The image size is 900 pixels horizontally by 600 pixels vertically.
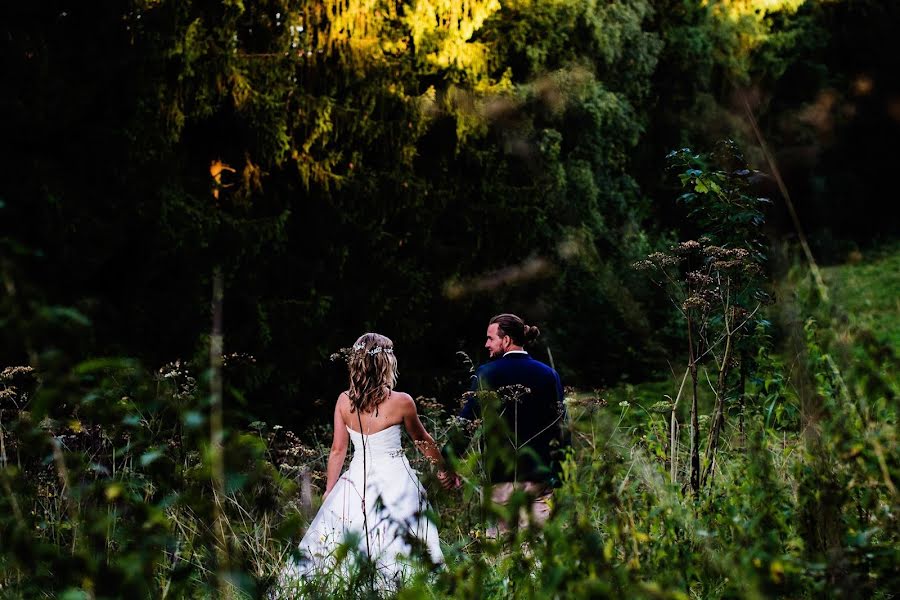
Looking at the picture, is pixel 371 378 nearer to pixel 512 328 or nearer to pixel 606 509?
pixel 512 328

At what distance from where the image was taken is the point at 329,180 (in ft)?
39.7

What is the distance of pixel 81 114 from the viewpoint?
10367mm

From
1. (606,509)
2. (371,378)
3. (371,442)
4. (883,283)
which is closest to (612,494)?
(606,509)

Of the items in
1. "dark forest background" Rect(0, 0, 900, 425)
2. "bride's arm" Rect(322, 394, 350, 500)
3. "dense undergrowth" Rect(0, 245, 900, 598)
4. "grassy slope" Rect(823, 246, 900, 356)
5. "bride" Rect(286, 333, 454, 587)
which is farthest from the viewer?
"grassy slope" Rect(823, 246, 900, 356)

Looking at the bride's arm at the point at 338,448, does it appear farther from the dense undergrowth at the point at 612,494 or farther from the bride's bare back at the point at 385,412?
the dense undergrowth at the point at 612,494

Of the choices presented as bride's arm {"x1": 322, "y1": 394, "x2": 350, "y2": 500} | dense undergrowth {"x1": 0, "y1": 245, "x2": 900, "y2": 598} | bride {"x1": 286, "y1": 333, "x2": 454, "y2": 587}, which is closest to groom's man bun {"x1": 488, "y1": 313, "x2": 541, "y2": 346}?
bride {"x1": 286, "y1": 333, "x2": 454, "y2": 587}

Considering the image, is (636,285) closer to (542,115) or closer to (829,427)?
(542,115)

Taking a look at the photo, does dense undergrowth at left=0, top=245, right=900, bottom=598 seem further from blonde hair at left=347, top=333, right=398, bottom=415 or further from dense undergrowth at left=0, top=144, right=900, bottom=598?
blonde hair at left=347, top=333, right=398, bottom=415

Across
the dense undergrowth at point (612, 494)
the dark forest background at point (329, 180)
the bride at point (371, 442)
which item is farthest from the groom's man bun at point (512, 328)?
the dark forest background at point (329, 180)

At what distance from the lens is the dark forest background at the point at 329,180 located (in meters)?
10.4

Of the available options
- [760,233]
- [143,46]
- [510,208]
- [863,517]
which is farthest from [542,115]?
[863,517]

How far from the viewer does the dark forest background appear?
34.1 ft

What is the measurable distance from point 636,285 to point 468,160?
4800 millimetres

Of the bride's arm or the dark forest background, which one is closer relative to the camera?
the bride's arm
